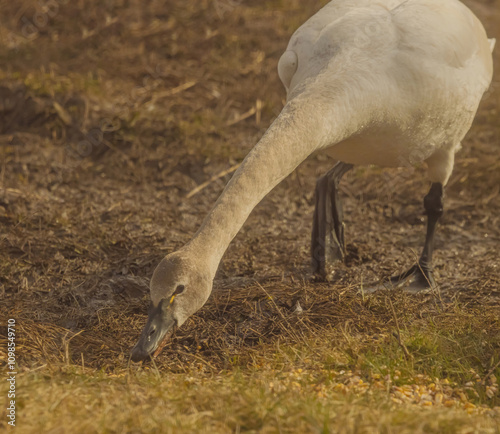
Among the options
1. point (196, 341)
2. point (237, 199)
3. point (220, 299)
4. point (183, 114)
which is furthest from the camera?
point (183, 114)

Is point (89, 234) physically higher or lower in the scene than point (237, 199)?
lower

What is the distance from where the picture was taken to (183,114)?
8453 millimetres

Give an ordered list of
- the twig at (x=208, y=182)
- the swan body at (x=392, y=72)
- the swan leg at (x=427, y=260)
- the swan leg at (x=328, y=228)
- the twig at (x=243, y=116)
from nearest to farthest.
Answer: the swan body at (x=392, y=72)
the swan leg at (x=427, y=260)
the swan leg at (x=328, y=228)
the twig at (x=208, y=182)
the twig at (x=243, y=116)

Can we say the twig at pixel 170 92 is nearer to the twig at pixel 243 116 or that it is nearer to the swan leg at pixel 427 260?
the twig at pixel 243 116

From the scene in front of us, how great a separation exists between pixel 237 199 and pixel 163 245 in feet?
7.14

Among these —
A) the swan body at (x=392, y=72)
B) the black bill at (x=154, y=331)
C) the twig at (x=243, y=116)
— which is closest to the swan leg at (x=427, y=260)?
the swan body at (x=392, y=72)

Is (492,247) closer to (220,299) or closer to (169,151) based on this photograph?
(220,299)

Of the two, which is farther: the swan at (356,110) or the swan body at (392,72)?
the swan body at (392,72)

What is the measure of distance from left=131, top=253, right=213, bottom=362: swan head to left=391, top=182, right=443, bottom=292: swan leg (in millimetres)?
2011

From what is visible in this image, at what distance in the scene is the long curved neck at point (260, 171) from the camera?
416 cm

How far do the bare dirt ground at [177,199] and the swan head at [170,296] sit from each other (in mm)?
356

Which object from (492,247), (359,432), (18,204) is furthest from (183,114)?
(359,432)

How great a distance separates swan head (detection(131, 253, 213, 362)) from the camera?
4012mm

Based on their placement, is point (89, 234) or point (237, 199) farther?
point (89, 234)
